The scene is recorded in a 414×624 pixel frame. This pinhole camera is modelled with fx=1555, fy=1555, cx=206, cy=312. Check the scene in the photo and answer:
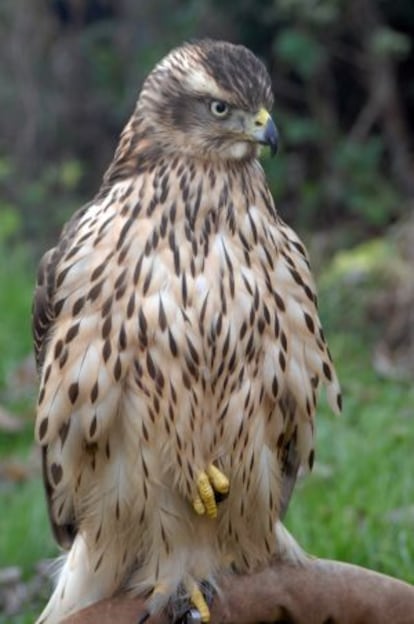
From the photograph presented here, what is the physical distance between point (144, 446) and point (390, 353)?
425 centimetres

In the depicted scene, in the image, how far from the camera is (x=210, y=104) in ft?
12.7

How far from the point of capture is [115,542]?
4.12 m

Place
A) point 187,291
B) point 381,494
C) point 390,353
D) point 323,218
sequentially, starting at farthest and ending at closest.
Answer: point 323,218 → point 390,353 → point 381,494 → point 187,291

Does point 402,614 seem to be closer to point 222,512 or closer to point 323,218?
point 222,512

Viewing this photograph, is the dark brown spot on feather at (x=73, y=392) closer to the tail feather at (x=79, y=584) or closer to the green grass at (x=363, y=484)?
the tail feather at (x=79, y=584)

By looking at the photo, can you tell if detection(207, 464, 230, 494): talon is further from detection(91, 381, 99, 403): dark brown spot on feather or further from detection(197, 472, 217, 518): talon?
detection(91, 381, 99, 403): dark brown spot on feather

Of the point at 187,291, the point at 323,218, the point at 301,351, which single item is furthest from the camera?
the point at 323,218

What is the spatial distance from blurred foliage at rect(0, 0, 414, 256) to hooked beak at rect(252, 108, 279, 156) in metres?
5.06

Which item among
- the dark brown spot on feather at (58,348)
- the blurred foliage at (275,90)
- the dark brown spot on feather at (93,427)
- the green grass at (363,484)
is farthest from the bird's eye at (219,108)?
the blurred foliage at (275,90)

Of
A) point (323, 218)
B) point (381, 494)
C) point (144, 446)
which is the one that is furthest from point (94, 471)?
point (323, 218)

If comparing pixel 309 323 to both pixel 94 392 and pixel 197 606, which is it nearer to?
pixel 94 392

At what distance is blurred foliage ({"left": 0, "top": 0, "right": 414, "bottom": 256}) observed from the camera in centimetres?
944

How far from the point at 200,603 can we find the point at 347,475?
2238 mm

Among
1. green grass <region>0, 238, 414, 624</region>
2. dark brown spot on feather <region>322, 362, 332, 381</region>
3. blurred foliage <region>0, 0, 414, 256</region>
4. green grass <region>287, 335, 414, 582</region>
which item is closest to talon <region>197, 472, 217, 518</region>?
dark brown spot on feather <region>322, 362, 332, 381</region>
